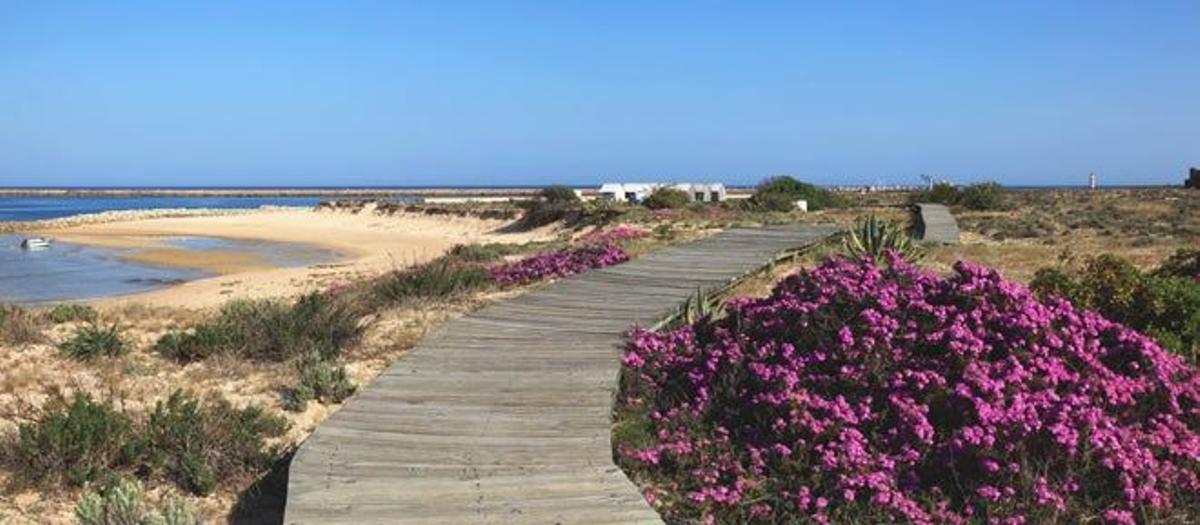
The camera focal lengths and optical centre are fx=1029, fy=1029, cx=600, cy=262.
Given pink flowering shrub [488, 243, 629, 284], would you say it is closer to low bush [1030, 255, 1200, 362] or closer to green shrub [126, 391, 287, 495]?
low bush [1030, 255, 1200, 362]

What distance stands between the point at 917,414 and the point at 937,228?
652 inches

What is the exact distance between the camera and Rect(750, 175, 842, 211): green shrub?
34.5 meters

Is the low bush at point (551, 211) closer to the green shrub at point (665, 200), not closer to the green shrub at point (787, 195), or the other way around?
the green shrub at point (665, 200)

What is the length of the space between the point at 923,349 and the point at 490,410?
105 inches

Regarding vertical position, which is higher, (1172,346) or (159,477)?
(1172,346)

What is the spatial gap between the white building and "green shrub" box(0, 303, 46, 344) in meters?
31.0

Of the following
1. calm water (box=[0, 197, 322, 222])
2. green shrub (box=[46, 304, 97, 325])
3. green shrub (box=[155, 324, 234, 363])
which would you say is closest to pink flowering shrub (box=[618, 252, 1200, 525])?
green shrub (box=[155, 324, 234, 363])

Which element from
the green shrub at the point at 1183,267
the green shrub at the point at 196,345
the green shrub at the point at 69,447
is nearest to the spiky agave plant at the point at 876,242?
the green shrub at the point at 1183,267

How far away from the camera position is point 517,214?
41.8m

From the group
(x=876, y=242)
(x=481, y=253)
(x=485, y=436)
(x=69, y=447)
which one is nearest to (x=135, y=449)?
(x=69, y=447)

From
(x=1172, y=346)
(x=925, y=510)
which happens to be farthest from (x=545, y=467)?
(x=1172, y=346)

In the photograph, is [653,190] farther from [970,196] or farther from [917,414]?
[917,414]

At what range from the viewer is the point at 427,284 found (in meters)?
12.5

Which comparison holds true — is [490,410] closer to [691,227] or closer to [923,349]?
[923,349]
